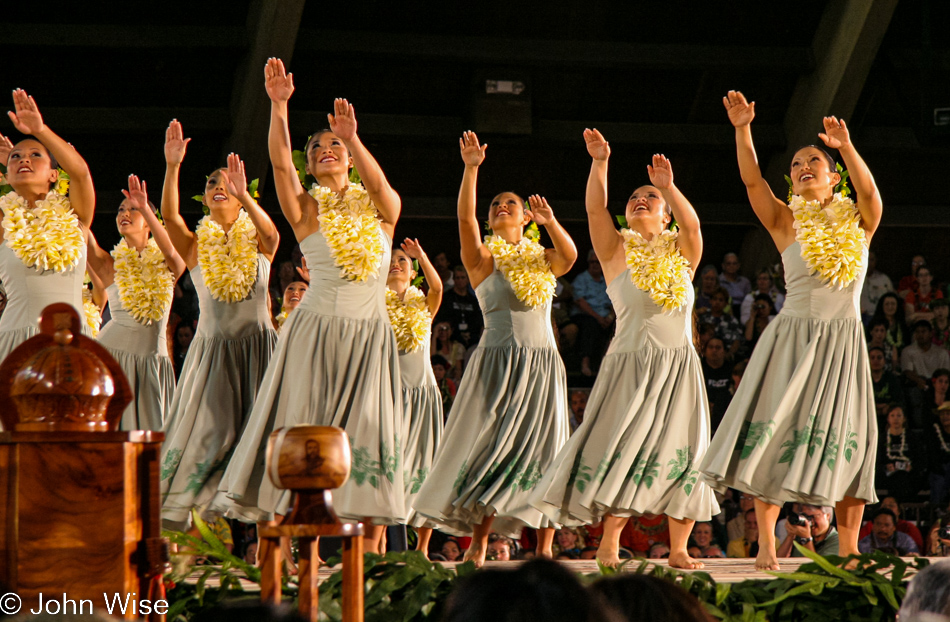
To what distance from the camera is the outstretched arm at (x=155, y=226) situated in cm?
522

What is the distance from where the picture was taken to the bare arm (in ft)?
15.7

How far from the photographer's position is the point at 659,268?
4703 mm

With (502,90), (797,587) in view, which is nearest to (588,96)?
(502,90)

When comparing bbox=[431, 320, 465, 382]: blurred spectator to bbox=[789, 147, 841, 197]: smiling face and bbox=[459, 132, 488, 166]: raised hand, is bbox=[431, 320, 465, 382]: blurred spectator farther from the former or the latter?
bbox=[789, 147, 841, 197]: smiling face

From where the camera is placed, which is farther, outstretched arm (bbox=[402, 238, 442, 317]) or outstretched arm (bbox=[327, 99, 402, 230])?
outstretched arm (bbox=[402, 238, 442, 317])

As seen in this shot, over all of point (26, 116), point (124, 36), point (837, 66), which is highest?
point (124, 36)

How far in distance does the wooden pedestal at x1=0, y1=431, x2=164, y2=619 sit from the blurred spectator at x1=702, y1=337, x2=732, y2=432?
6.51m

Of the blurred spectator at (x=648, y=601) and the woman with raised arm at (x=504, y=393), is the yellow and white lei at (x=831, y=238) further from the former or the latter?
the blurred spectator at (x=648, y=601)

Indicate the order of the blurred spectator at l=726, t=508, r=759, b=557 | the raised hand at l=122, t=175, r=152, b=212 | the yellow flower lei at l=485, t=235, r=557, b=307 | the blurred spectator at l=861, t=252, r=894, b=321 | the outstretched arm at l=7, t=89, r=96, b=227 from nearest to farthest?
the outstretched arm at l=7, t=89, r=96, b=227 → the yellow flower lei at l=485, t=235, r=557, b=307 → the raised hand at l=122, t=175, r=152, b=212 → the blurred spectator at l=726, t=508, r=759, b=557 → the blurred spectator at l=861, t=252, r=894, b=321

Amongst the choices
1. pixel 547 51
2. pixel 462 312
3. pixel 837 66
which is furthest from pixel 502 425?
pixel 837 66

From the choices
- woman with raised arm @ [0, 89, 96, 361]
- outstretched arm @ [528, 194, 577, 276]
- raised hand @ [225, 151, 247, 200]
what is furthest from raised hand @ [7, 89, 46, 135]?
outstretched arm @ [528, 194, 577, 276]

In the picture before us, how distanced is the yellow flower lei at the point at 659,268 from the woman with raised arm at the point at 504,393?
43cm

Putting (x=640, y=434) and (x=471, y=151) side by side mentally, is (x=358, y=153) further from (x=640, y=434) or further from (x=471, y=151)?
(x=640, y=434)

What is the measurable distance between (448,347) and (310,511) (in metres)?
6.52
